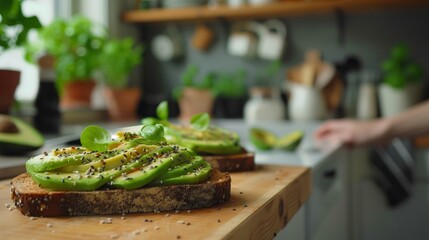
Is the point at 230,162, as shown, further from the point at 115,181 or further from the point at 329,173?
the point at 329,173

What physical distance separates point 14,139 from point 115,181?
0.61 metres

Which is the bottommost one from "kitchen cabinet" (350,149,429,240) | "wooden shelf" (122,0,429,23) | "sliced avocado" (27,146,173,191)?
"kitchen cabinet" (350,149,429,240)

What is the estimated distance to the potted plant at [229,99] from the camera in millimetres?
2861

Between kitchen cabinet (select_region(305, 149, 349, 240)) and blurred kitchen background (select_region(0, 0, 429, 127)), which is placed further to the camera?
blurred kitchen background (select_region(0, 0, 429, 127))

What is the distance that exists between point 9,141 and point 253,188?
2.10 ft

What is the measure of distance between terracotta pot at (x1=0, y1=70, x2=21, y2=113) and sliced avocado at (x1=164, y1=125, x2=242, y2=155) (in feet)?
1.57

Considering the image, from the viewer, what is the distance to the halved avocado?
1195 millimetres

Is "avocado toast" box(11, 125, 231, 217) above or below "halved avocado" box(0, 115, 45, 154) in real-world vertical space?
above

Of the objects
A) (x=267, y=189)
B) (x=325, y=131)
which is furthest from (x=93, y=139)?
(x=325, y=131)

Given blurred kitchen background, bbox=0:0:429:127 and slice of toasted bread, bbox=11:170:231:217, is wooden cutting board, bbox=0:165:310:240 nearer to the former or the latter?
slice of toasted bread, bbox=11:170:231:217

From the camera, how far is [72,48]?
8.13 feet

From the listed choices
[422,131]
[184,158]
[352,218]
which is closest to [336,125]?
[422,131]

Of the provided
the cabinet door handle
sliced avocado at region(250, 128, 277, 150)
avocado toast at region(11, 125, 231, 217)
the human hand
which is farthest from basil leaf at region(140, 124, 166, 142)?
the human hand

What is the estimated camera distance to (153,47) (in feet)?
10.6
